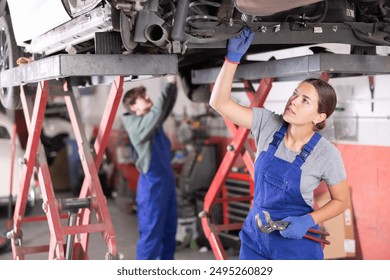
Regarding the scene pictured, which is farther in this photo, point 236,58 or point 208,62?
point 208,62

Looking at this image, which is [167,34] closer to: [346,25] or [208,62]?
[346,25]

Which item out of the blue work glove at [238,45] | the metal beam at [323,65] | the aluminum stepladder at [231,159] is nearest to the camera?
the blue work glove at [238,45]

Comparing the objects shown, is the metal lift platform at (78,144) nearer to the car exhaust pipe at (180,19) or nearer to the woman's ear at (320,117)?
the car exhaust pipe at (180,19)

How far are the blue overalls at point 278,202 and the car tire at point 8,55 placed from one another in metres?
1.68

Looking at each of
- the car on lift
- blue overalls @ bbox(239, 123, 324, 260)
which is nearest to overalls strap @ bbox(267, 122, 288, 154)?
blue overalls @ bbox(239, 123, 324, 260)

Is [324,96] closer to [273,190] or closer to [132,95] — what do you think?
[273,190]

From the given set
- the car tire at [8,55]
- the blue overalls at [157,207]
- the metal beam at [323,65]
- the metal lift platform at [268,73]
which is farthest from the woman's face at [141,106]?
the metal beam at [323,65]

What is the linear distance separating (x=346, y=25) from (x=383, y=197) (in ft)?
3.83

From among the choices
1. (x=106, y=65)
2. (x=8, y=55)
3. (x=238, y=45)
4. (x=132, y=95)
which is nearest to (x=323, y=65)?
(x=238, y=45)

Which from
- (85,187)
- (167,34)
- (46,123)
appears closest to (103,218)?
(85,187)

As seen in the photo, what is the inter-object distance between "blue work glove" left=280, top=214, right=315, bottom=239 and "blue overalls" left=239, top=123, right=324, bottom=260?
7 centimetres

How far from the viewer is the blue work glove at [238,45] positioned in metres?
2.18

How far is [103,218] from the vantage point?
2656 mm

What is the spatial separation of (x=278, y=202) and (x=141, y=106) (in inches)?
80.8
